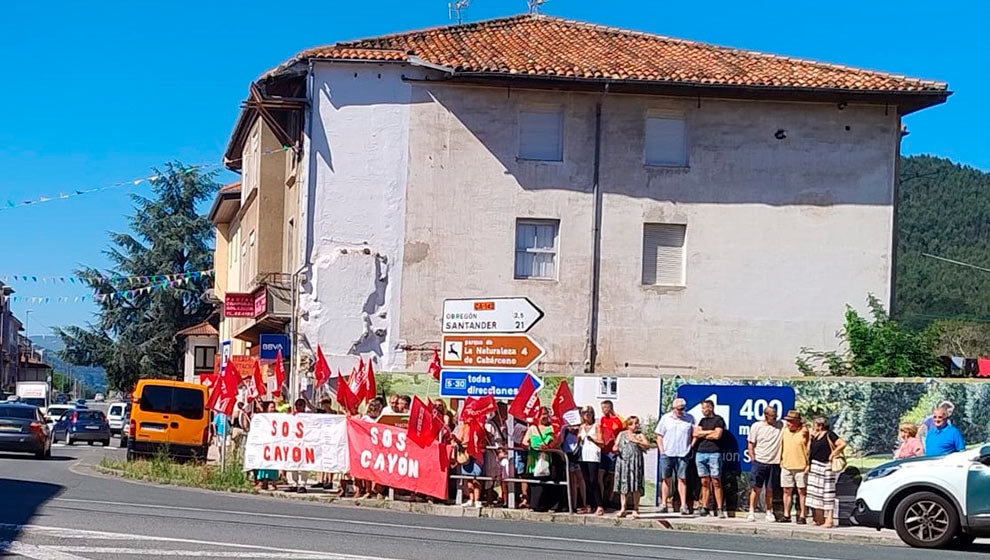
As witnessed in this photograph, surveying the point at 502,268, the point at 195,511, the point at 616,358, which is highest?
the point at 502,268

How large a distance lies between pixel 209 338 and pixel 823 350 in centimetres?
3260

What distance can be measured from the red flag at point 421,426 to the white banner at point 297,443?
1.77 metres

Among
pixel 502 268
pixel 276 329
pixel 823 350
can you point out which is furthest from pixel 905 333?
pixel 276 329

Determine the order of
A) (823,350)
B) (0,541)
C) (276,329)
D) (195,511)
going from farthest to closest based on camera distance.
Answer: (276,329) < (823,350) < (195,511) < (0,541)

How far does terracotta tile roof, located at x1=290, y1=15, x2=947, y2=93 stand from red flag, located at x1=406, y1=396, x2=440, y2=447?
9.88 meters

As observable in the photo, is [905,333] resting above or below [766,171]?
below

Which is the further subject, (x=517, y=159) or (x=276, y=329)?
(x=276, y=329)

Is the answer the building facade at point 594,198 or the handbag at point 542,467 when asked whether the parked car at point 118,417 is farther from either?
the handbag at point 542,467

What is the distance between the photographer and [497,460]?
2014 cm

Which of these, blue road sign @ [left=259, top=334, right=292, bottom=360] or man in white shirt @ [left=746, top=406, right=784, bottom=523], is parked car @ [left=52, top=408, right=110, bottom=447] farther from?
man in white shirt @ [left=746, top=406, right=784, bottom=523]

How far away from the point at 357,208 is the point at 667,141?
23.2ft

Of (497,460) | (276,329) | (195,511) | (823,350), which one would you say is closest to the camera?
(195,511)

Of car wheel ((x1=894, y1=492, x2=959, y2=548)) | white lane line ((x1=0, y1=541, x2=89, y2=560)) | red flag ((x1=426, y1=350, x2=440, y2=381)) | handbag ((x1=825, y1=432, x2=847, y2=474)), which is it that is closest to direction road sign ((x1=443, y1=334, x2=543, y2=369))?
handbag ((x1=825, y1=432, x2=847, y2=474))

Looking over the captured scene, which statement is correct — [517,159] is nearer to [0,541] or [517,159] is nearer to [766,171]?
[766,171]
